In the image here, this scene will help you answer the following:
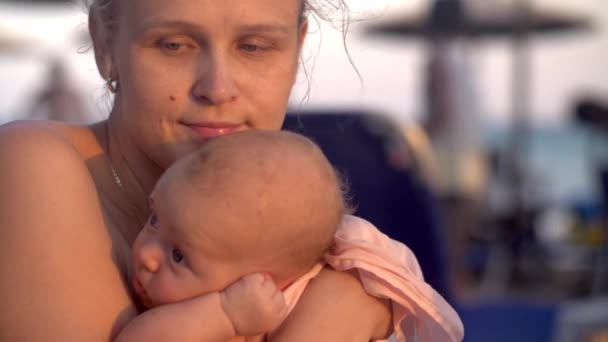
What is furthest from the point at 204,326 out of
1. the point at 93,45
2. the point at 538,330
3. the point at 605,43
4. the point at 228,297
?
the point at 605,43

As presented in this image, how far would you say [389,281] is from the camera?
4.67ft

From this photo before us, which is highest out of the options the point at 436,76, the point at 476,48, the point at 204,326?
the point at 204,326

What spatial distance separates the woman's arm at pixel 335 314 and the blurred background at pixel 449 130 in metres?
0.61

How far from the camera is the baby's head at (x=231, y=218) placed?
129 cm

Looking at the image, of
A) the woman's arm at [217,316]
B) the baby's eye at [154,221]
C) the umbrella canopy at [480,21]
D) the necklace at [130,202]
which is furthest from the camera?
the umbrella canopy at [480,21]

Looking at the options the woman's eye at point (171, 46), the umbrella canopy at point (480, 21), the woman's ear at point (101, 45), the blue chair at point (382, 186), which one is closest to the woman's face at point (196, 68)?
the woman's eye at point (171, 46)

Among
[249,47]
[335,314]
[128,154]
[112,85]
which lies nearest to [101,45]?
[112,85]

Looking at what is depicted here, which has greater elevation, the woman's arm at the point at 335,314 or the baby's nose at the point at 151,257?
the baby's nose at the point at 151,257

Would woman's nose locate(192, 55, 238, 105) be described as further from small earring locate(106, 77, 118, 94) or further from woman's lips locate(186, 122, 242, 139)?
small earring locate(106, 77, 118, 94)

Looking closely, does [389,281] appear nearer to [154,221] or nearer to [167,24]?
[154,221]

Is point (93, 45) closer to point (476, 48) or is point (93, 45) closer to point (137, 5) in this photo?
point (137, 5)

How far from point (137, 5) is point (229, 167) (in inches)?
16.2

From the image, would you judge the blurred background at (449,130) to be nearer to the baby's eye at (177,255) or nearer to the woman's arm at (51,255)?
the woman's arm at (51,255)

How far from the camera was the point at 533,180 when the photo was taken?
471 inches
